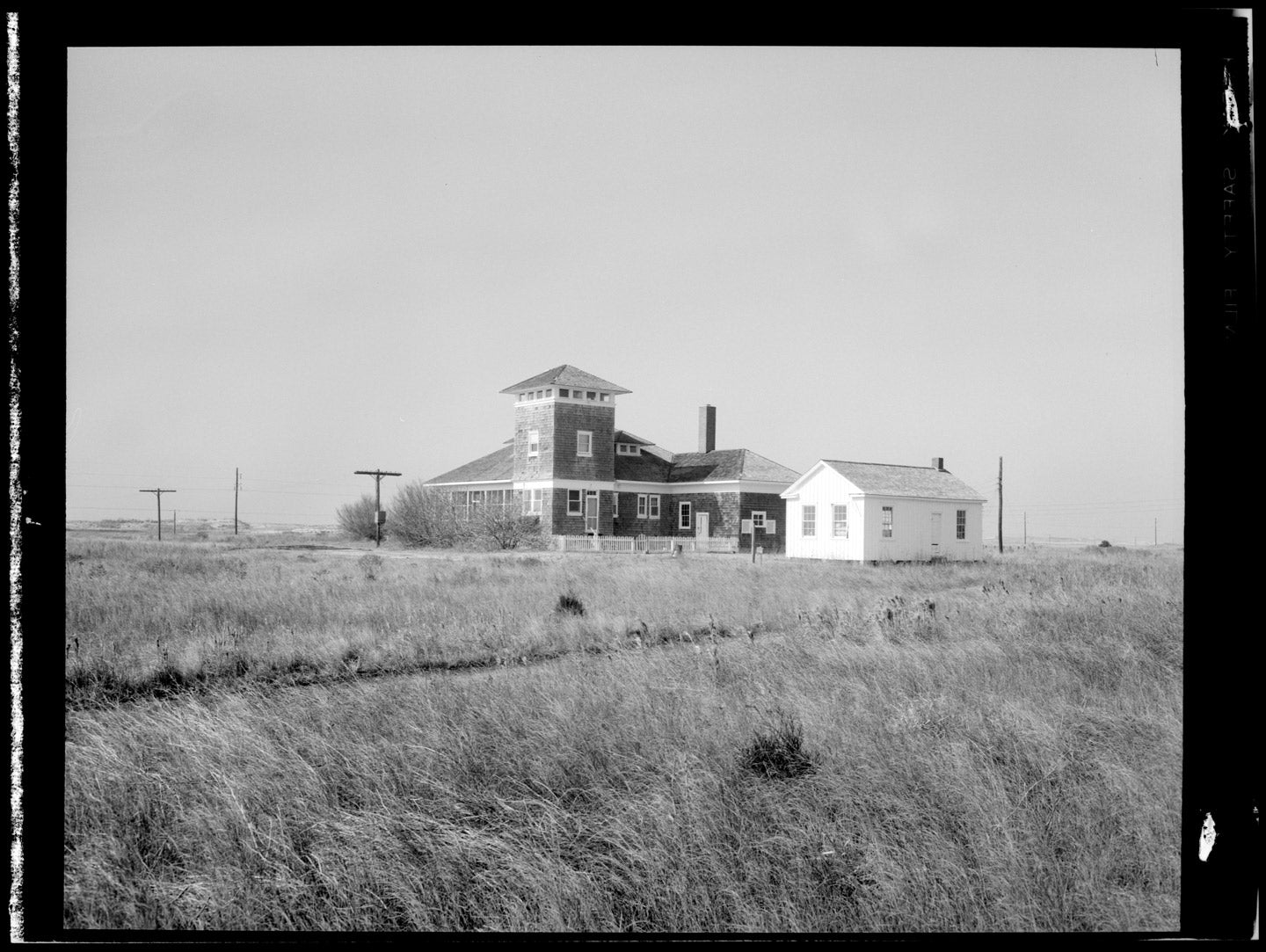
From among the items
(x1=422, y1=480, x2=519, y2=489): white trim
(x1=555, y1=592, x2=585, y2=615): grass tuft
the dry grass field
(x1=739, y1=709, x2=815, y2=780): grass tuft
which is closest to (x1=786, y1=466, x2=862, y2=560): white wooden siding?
(x1=422, y1=480, x2=519, y2=489): white trim

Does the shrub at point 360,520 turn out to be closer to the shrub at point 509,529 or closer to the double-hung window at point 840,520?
the shrub at point 509,529

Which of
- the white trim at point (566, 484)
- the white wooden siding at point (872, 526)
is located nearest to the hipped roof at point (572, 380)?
the white trim at point (566, 484)

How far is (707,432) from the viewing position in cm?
3553

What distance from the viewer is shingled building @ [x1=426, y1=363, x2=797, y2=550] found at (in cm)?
3262

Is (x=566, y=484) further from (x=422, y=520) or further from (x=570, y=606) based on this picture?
(x=570, y=606)

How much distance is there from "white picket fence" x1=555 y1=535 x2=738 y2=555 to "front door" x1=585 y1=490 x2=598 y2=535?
715mm

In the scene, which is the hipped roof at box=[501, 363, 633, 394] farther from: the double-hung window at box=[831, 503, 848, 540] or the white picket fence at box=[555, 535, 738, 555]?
the double-hung window at box=[831, 503, 848, 540]

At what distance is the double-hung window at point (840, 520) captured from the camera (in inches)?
948

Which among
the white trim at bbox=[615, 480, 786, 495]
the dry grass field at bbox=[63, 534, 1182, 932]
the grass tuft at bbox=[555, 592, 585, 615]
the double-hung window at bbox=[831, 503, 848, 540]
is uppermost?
the white trim at bbox=[615, 480, 786, 495]

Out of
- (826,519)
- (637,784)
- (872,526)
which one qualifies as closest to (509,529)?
(826,519)

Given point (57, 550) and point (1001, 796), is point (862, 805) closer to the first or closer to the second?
point (1001, 796)
